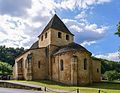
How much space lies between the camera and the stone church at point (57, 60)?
156 ft

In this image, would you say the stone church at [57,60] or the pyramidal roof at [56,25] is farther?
the pyramidal roof at [56,25]

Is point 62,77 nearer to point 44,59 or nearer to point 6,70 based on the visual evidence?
point 44,59

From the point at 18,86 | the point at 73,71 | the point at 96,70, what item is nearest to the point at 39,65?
the point at 73,71

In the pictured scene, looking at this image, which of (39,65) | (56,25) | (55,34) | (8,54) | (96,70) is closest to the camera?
(39,65)

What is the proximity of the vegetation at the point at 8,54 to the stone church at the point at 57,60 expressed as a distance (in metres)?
47.7

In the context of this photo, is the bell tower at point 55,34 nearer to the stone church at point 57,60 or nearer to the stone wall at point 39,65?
the stone church at point 57,60

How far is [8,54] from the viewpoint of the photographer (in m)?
111

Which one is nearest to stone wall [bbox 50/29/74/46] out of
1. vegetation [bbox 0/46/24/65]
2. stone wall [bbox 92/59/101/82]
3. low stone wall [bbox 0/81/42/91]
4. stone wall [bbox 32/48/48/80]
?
stone wall [bbox 32/48/48/80]

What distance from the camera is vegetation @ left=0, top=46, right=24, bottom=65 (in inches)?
4190

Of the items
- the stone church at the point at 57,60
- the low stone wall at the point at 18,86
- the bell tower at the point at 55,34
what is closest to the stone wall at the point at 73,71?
the stone church at the point at 57,60

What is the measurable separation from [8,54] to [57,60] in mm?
64350

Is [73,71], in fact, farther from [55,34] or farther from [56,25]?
[56,25]

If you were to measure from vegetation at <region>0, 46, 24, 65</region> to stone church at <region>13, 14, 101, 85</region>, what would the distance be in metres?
47.7

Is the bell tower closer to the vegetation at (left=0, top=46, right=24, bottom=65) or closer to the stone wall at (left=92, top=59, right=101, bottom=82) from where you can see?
the stone wall at (left=92, top=59, right=101, bottom=82)
